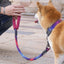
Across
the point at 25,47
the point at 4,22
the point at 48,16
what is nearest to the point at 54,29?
the point at 48,16

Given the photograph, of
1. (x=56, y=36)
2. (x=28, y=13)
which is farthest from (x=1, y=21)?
(x=28, y=13)

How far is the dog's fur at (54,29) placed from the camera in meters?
2.64

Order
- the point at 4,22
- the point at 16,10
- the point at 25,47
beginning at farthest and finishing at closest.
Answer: the point at 25,47 < the point at 4,22 < the point at 16,10

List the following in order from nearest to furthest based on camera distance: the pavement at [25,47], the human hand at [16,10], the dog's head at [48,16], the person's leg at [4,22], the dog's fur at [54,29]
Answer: the dog's fur at [54,29] < the dog's head at [48,16] < the human hand at [16,10] < the pavement at [25,47] < the person's leg at [4,22]

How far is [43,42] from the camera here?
4.68 metres

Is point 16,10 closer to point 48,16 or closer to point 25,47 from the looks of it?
point 48,16

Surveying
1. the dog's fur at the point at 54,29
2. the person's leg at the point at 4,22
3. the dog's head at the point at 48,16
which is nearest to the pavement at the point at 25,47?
the person's leg at the point at 4,22

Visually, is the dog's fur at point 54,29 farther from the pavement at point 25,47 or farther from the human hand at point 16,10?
the pavement at point 25,47

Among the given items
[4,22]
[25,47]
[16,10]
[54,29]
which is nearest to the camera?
[54,29]

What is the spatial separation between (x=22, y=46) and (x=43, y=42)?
59 centimetres

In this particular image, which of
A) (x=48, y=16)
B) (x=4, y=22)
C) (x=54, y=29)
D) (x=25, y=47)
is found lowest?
(x=25, y=47)

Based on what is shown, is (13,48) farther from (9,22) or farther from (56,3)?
(56,3)

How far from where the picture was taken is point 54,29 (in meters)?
2.71

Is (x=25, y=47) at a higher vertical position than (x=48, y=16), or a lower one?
lower
